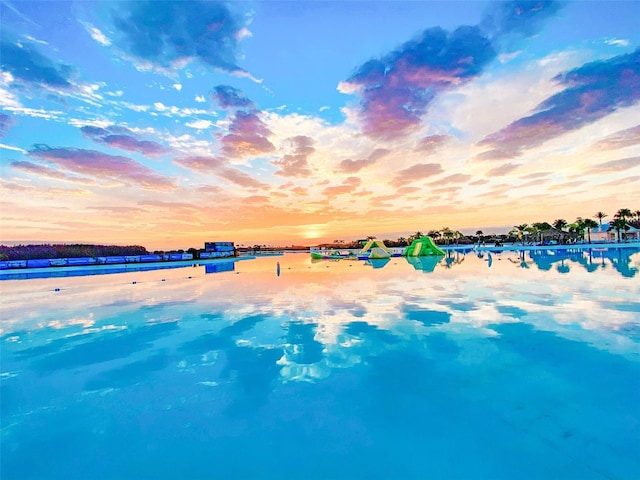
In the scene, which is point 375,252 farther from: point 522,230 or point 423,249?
point 522,230

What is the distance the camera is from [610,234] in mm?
76188

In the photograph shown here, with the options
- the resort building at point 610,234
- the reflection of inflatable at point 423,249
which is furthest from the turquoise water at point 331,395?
the resort building at point 610,234

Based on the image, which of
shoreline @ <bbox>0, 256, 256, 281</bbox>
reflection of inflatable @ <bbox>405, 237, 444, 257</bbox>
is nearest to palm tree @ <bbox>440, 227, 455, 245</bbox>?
reflection of inflatable @ <bbox>405, 237, 444, 257</bbox>

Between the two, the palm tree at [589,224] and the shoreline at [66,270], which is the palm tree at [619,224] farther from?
the shoreline at [66,270]

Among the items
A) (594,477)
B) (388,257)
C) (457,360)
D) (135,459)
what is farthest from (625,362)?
(388,257)

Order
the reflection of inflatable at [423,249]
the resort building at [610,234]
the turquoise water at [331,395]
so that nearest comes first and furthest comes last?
the turquoise water at [331,395]
the reflection of inflatable at [423,249]
the resort building at [610,234]

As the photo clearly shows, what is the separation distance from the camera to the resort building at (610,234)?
7112 centimetres

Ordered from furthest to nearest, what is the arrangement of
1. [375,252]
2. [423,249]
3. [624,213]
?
[624,213] → [423,249] → [375,252]

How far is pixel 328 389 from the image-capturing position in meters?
5.05

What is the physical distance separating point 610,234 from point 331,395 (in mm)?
100491

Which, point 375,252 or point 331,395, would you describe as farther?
point 375,252

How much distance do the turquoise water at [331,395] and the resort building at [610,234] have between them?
8606 cm

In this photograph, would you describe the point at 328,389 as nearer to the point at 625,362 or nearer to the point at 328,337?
the point at 328,337

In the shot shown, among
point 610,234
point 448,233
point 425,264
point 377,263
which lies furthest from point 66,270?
point 610,234
